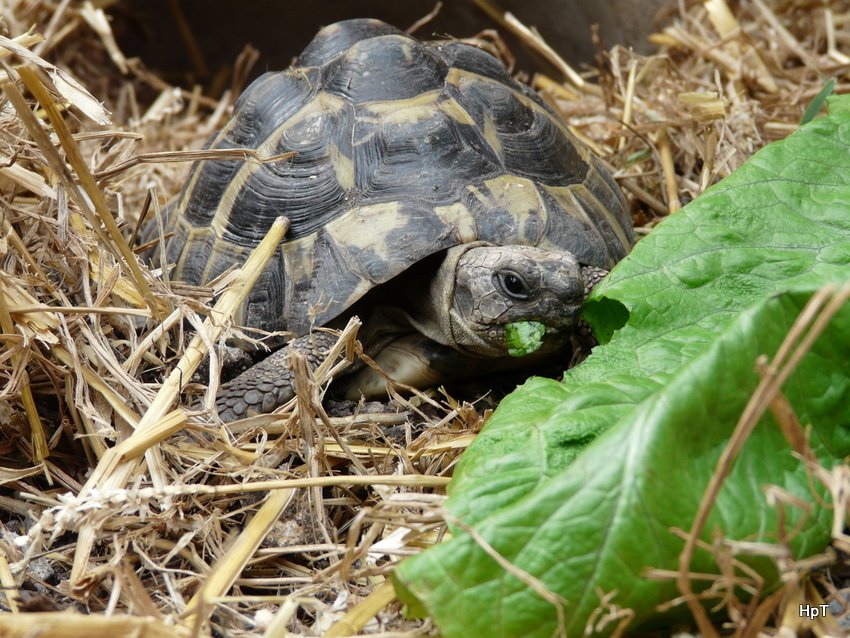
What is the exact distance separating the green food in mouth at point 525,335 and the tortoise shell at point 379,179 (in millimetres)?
307

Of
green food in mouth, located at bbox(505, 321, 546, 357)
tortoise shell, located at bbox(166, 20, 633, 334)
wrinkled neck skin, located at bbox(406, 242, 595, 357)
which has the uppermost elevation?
tortoise shell, located at bbox(166, 20, 633, 334)

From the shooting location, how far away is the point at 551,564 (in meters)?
1.70

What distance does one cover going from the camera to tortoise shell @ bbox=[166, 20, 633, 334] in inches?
116

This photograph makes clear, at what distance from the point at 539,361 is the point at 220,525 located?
1295mm

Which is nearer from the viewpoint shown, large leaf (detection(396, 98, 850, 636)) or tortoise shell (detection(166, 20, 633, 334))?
large leaf (detection(396, 98, 850, 636))

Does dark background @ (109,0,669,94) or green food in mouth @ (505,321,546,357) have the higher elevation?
dark background @ (109,0,669,94)

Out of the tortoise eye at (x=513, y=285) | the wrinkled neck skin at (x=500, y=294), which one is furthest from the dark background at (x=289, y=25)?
the tortoise eye at (x=513, y=285)

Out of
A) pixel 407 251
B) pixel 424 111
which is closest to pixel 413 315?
pixel 407 251

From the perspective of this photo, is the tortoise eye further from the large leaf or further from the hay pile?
the large leaf

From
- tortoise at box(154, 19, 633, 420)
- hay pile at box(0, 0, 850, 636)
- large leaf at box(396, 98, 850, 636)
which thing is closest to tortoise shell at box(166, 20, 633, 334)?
tortoise at box(154, 19, 633, 420)

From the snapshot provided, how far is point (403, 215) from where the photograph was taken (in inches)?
115

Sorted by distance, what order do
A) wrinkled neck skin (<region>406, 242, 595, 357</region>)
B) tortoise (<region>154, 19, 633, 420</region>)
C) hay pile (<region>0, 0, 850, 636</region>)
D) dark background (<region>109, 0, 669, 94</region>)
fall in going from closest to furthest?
hay pile (<region>0, 0, 850, 636</region>) < wrinkled neck skin (<region>406, 242, 595, 357</region>) < tortoise (<region>154, 19, 633, 420</region>) < dark background (<region>109, 0, 669, 94</region>)

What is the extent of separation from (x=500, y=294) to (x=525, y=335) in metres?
0.15

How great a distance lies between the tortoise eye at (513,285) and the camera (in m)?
2.77
